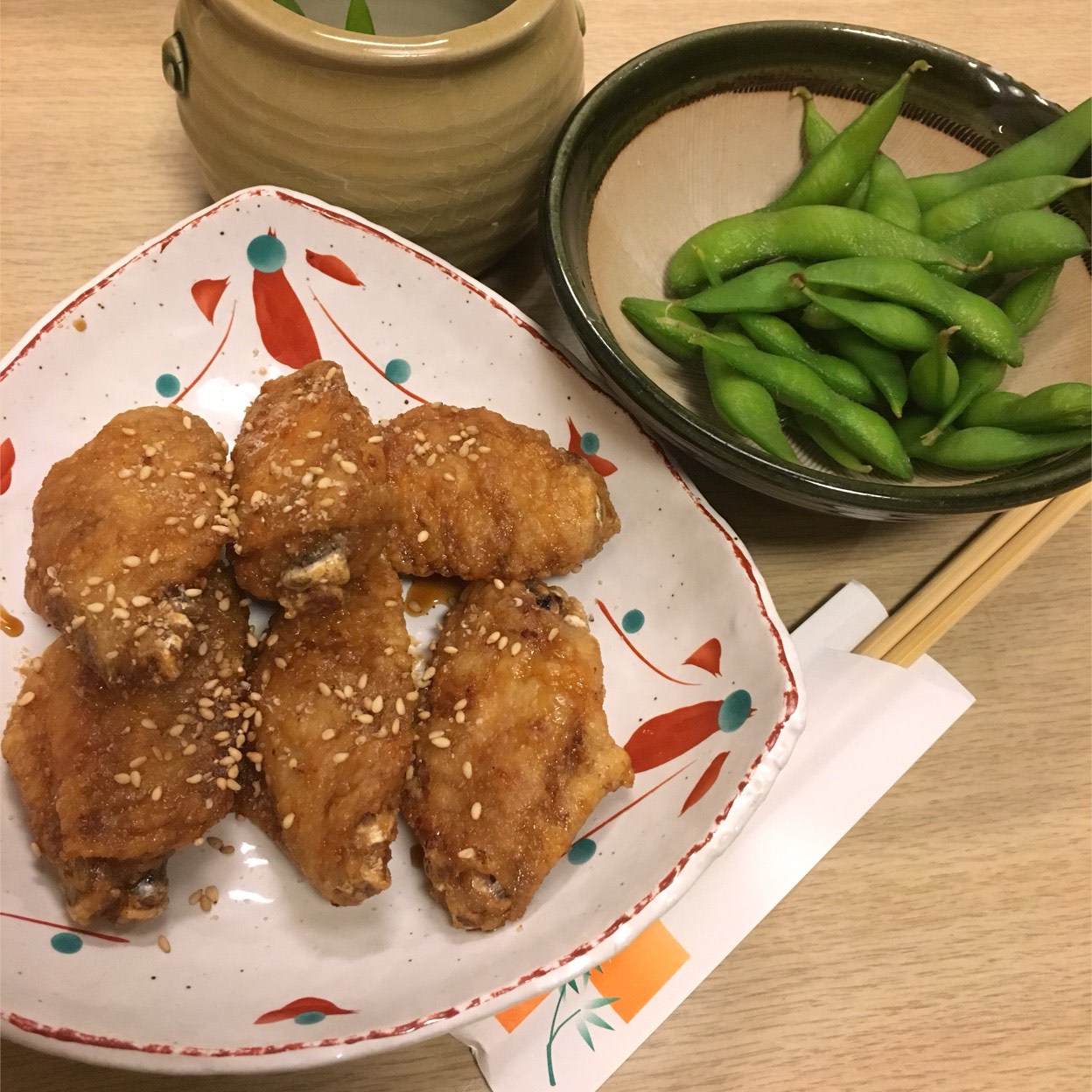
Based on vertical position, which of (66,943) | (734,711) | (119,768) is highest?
(734,711)

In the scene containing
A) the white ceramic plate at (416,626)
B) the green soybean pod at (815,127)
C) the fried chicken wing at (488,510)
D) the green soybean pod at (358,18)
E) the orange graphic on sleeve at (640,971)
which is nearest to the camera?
the white ceramic plate at (416,626)

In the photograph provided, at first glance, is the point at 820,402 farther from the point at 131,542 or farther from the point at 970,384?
the point at 131,542

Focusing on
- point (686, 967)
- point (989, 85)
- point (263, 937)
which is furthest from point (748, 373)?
point (263, 937)

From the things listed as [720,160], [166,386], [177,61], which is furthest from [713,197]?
[166,386]

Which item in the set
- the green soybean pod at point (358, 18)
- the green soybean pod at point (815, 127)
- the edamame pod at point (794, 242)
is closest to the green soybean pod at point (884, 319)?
the edamame pod at point (794, 242)

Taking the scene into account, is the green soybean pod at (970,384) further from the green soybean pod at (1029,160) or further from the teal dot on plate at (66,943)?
the teal dot on plate at (66,943)

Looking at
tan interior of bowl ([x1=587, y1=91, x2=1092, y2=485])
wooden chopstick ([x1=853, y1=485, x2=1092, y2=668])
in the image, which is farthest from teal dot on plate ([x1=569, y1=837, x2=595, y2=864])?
tan interior of bowl ([x1=587, y1=91, x2=1092, y2=485])
